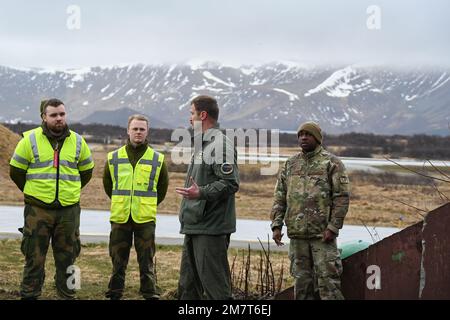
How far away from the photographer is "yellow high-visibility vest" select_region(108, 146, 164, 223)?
279 inches

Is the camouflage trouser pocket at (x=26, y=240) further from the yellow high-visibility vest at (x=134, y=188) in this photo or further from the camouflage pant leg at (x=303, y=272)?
the camouflage pant leg at (x=303, y=272)

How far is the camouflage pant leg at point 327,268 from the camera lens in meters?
5.81

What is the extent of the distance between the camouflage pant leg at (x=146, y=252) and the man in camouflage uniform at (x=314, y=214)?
1.54 metres

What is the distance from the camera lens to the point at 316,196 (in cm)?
604

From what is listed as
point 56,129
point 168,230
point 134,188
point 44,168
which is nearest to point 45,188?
point 44,168

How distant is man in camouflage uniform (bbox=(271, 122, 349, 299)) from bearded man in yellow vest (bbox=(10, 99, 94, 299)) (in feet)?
A: 6.79

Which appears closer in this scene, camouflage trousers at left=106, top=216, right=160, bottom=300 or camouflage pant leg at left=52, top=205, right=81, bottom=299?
camouflage pant leg at left=52, top=205, right=81, bottom=299

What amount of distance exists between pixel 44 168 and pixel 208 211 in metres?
1.88

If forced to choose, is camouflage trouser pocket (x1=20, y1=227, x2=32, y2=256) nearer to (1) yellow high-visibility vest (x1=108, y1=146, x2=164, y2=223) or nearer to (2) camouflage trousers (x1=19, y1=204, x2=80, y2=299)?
(2) camouflage trousers (x1=19, y1=204, x2=80, y2=299)

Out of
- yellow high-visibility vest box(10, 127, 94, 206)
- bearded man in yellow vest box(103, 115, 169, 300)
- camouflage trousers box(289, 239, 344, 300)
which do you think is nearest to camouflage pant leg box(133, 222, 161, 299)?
bearded man in yellow vest box(103, 115, 169, 300)

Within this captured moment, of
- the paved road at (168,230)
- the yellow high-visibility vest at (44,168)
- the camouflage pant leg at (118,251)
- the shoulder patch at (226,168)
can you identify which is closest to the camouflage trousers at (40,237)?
the yellow high-visibility vest at (44,168)

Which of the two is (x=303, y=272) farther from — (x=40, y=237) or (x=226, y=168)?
(x=40, y=237)

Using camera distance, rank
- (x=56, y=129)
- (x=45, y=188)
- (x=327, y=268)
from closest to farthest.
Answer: (x=327, y=268) → (x=45, y=188) → (x=56, y=129)
